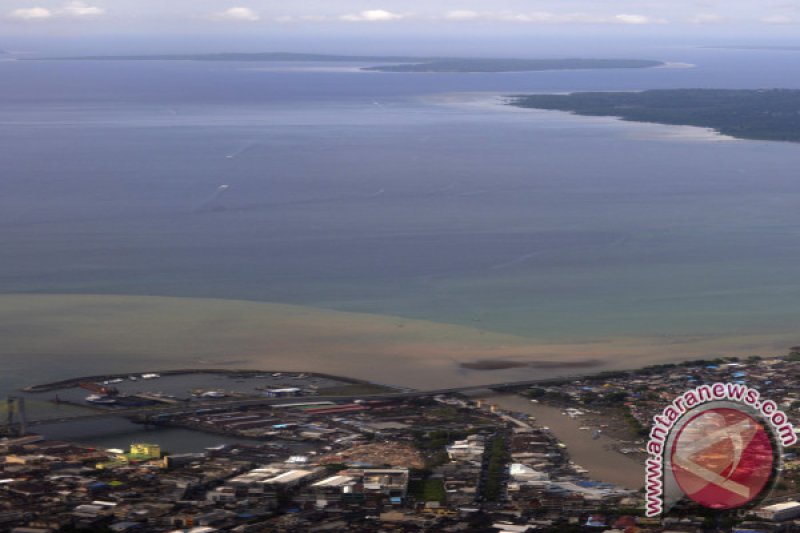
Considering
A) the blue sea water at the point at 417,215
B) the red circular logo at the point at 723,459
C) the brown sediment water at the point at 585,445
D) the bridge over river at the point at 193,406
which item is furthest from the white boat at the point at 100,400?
the red circular logo at the point at 723,459

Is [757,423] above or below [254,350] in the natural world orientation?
above

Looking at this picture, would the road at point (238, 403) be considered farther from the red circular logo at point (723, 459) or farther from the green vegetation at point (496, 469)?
the red circular logo at point (723, 459)

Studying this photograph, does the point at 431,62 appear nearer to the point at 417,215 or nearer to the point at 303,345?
the point at 417,215

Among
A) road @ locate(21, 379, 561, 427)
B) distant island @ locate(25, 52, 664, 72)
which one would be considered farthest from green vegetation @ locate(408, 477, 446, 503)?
distant island @ locate(25, 52, 664, 72)

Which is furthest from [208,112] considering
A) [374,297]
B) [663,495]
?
[663,495]

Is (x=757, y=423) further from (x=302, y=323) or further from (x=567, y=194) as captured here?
(x=567, y=194)

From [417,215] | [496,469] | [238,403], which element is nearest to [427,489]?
[496,469]

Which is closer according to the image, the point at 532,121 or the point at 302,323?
the point at 302,323
